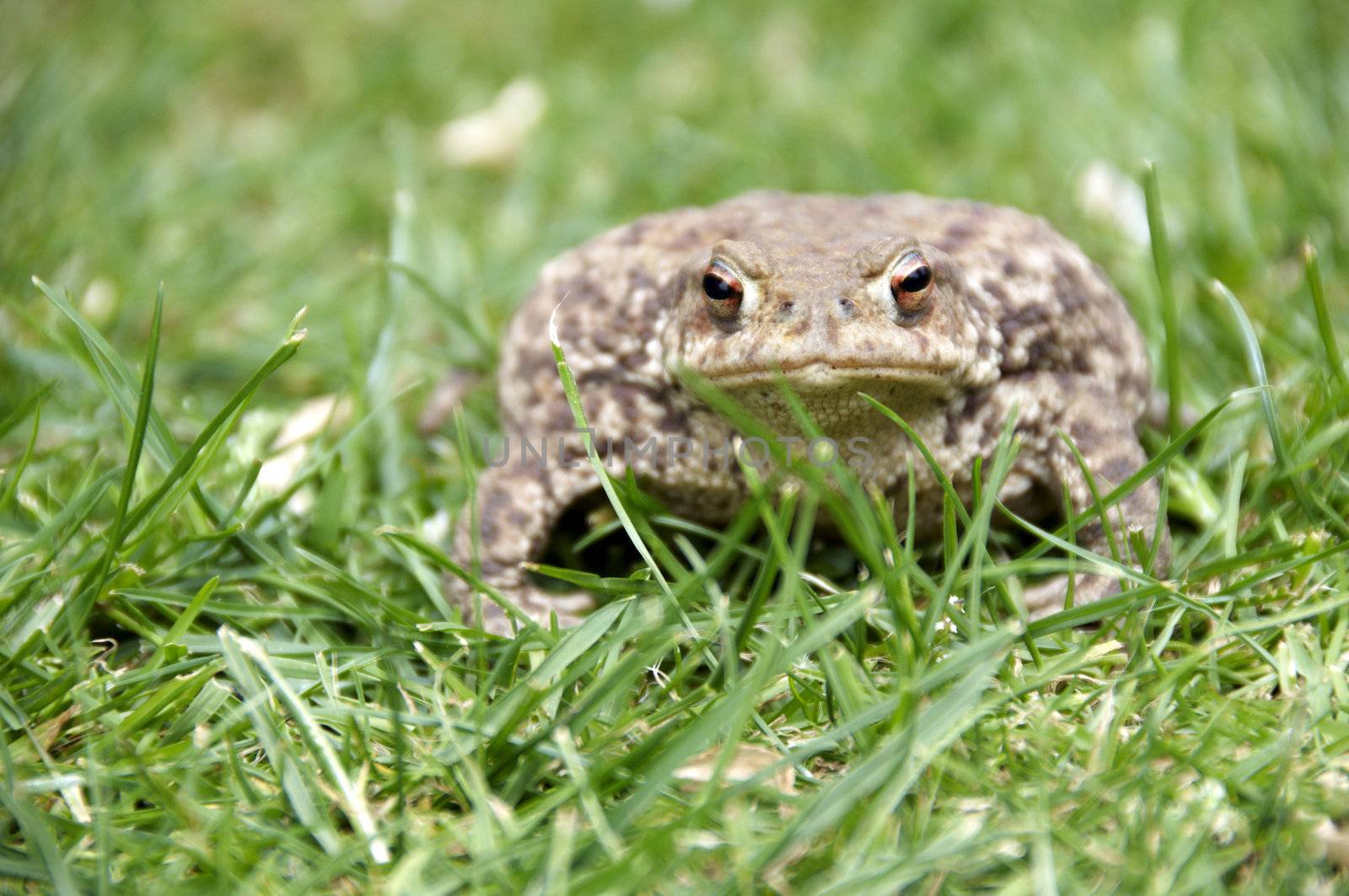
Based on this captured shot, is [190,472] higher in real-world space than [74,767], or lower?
higher

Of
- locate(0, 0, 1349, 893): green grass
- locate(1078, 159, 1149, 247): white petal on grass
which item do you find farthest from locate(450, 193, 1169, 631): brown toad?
locate(1078, 159, 1149, 247): white petal on grass

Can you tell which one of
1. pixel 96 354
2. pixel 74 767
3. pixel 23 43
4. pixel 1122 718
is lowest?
pixel 1122 718

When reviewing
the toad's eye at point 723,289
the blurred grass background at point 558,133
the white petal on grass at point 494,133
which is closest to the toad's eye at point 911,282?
the toad's eye at point 723,289

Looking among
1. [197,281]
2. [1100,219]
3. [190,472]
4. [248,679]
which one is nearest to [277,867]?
[248,679]

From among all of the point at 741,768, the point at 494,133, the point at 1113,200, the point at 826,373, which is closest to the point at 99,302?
the point at 494,133

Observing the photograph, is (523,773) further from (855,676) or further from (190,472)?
(190,472)

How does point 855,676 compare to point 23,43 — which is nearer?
point 855,676

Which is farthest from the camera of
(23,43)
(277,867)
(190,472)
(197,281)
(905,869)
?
(23,43)
